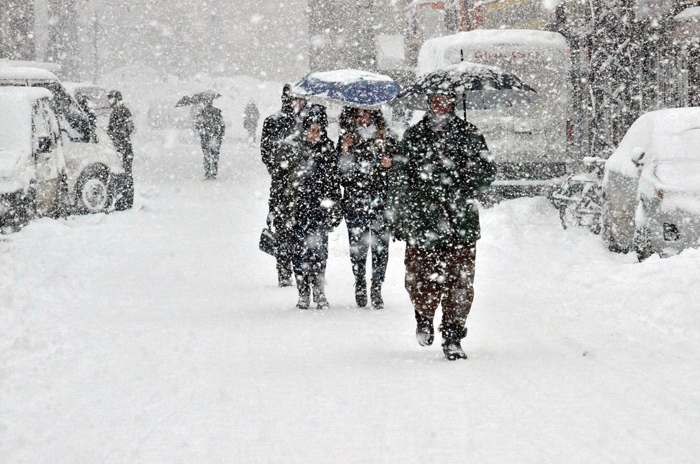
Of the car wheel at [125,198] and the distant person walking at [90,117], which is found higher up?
the distant person walking at [90,117]

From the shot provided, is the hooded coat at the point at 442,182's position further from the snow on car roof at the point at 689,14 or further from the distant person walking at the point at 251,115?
the distant person walking at the point at 251,115

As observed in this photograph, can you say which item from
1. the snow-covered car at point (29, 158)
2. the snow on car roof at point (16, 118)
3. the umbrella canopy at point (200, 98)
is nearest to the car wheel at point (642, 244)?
the snow-covered car at point (29, 158)

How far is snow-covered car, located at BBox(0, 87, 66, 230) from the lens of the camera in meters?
12.5

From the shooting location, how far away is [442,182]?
609 centimetres

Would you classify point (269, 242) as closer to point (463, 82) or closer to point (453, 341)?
point (463, 82)

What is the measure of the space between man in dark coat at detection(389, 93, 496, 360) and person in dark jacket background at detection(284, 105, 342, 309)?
1.68 m

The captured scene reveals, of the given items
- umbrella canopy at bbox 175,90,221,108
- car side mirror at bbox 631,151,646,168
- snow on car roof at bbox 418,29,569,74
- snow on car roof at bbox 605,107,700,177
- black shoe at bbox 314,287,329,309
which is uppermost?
snow on car roof at bbox 418,29,569,74

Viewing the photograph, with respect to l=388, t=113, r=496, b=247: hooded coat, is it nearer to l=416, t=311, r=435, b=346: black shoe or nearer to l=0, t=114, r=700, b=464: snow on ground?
l=416, t=311, r=435, b=346: black shoe

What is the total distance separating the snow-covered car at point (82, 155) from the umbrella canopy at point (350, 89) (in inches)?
304

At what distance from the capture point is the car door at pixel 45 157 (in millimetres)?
13219

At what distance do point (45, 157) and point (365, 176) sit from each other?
7.46m

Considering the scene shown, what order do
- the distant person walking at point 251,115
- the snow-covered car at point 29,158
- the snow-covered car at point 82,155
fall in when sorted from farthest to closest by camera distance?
the distant person walking at point 251,115
the snow-covered car at point 82,155
the snow-covered car at point 29,158

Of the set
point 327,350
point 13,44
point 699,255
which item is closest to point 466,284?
point 327,350

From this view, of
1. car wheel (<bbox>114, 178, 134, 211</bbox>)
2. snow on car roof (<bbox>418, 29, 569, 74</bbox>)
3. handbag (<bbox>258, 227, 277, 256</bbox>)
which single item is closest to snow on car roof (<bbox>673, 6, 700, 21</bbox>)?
snow on car roof (<bbox>418, 29, 569, 74</bbox>)
